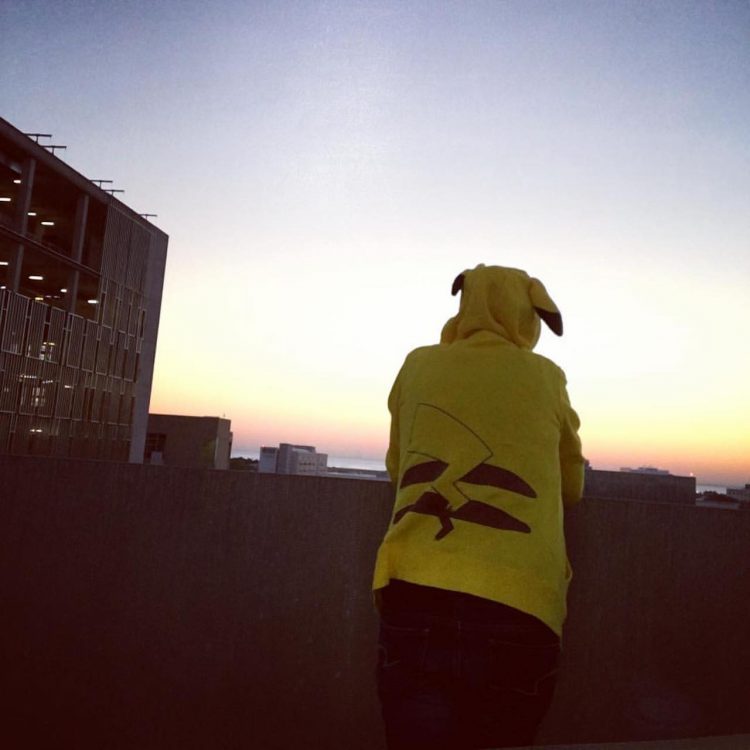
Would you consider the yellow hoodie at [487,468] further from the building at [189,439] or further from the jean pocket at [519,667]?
the building at [189,439]

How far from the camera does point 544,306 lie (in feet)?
4.50

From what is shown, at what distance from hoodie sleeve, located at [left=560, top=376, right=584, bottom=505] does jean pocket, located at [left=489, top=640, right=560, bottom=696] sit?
0.38m

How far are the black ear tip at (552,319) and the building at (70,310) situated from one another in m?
23.2

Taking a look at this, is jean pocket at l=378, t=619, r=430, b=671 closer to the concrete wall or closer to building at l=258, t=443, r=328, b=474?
the concrete wall

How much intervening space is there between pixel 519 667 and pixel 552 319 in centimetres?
72

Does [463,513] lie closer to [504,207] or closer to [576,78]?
[576,78]

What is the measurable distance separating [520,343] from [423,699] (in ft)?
2.41

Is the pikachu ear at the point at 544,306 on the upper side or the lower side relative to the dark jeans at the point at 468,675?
upper

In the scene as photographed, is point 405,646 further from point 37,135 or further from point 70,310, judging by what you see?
point 70,310

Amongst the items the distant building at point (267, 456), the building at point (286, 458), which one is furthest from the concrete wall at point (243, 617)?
the distant building at point (267, 456)

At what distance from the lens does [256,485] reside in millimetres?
1642

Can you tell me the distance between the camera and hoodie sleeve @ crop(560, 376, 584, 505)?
50.7 inches

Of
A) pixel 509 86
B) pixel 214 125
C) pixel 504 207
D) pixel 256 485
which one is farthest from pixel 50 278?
pixel 256 485

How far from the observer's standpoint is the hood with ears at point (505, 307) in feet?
4.42
